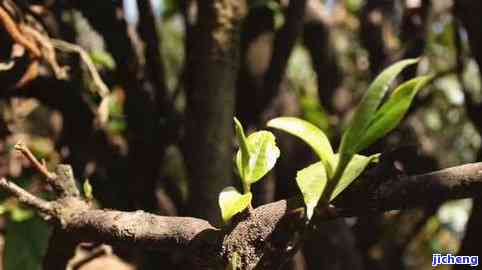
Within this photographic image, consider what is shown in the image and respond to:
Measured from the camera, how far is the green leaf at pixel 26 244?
0.75m

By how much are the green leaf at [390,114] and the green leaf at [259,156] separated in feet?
0.27

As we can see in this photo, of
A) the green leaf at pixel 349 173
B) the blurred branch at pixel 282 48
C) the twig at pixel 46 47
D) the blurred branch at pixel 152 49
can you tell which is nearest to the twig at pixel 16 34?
the twig at pixel 46 47

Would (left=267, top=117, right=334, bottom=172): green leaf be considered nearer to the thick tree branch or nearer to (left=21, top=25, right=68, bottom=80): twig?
the thick tree branch

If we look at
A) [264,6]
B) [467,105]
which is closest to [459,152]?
[467,105]

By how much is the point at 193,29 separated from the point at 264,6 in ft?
0.60

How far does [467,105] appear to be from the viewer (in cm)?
88

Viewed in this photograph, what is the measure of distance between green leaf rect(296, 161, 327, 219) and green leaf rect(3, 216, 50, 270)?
48 centimetres

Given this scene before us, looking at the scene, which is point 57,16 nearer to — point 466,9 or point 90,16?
point 90,16

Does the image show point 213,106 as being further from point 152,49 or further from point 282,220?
point 282,220

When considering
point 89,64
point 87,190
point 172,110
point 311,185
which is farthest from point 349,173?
point 172,110

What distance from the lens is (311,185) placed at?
0.38m

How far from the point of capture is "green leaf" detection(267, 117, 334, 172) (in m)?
0.37

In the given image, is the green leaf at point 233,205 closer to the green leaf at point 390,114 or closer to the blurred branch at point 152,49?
the green leaf at point 390,114

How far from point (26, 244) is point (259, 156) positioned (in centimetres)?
48
